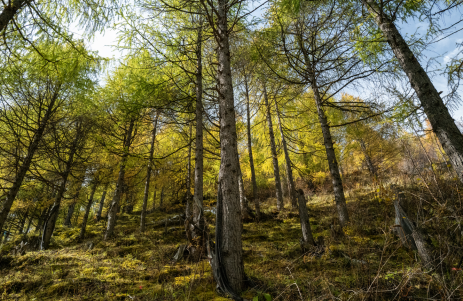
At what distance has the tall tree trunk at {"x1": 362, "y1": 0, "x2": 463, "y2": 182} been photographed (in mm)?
3084

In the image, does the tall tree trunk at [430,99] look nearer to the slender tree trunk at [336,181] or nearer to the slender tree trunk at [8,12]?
the slender tree trunk at [336,181]

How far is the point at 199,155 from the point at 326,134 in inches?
156

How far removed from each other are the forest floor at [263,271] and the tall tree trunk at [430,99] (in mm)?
1539

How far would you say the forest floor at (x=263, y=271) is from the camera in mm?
2424

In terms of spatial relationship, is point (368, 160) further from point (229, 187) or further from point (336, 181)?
point (229, 187)

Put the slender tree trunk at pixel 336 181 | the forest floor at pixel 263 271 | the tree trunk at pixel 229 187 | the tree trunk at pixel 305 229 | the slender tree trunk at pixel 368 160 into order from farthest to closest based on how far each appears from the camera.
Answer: the slender tree trunk at pixel 368 160, the slender tree trunk at pixel 336 181, the tree trunk at pixel 305 229, the tree trunk at pixel 229 187, the forest floor at pixel 263 271

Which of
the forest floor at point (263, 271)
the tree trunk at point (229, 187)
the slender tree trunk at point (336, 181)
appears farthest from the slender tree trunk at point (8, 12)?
the slender tree trunk at point (336, 181)

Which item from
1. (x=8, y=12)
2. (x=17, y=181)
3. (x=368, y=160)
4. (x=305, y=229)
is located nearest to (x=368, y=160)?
(x=368, y=160)

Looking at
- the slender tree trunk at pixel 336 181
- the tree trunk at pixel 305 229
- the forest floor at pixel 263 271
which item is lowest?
the forest floor at pixel 263 271

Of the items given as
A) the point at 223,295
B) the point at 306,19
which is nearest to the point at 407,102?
the point at 306,19

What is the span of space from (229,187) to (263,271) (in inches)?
72.6

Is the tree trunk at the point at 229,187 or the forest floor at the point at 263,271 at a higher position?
the tree trunk at the point at 229,187

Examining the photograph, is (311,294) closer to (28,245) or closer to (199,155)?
(199,155)

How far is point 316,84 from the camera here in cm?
678
